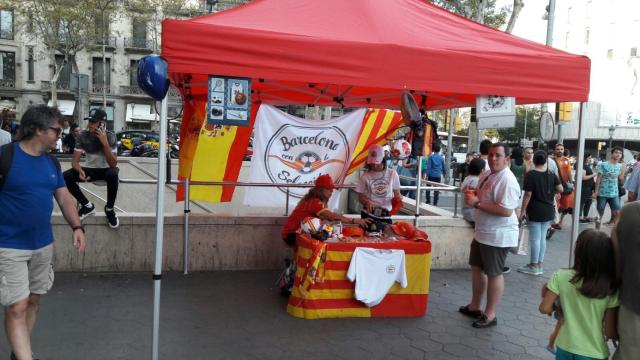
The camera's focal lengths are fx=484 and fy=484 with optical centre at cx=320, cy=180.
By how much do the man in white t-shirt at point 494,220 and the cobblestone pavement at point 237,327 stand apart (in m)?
0.48

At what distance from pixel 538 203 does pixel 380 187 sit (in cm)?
254

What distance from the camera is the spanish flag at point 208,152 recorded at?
20.5ft

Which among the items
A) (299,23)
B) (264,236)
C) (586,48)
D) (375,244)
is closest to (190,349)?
(375,244)

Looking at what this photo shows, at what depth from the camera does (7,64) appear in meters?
41.4

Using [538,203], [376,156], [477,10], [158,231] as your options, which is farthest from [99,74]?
[158,231]

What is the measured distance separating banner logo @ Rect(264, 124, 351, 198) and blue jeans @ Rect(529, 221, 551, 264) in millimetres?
2831

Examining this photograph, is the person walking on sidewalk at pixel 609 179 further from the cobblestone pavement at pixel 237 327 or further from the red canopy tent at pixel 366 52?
the red canopy tent at pixel 366 52

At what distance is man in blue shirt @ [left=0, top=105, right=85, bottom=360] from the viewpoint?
308 cm

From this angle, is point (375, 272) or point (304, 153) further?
point (304, 153)

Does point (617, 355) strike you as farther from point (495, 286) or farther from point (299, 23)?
point (299, 23)

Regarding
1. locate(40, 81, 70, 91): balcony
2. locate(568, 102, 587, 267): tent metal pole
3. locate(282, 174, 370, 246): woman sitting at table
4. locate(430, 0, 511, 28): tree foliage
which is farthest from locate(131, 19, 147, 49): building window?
locate(568, 102, 587, 267): tent metal pole

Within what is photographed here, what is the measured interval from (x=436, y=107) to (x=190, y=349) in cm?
459

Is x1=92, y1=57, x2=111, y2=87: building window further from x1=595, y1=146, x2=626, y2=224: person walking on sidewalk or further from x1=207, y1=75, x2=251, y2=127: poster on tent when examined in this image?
x1=207, y1=75, x2=251, y2=127: poster on tent

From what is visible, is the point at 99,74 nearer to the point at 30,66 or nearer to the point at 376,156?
the point at 30,66
